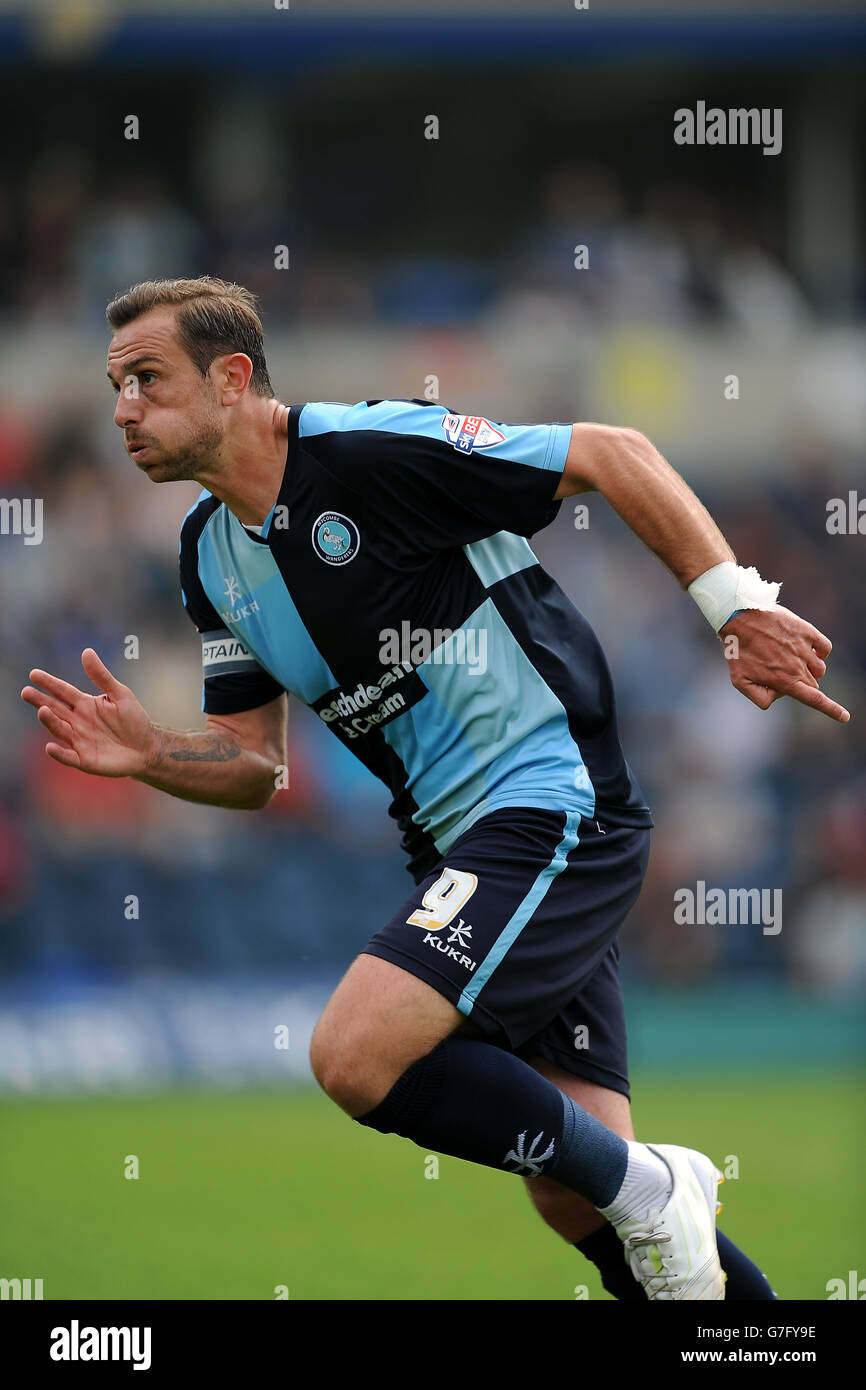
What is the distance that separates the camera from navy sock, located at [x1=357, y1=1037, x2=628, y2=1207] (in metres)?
3.84

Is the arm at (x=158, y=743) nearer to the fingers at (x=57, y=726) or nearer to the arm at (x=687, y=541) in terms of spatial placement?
the fingers at (x=57, y=726)

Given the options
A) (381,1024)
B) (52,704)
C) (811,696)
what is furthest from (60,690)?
(811,696)

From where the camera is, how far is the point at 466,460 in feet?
13.8

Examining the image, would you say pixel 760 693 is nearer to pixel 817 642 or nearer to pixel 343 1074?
pixel 817 642

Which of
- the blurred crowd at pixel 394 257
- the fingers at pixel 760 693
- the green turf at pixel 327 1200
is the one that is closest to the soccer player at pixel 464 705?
the fingers at pixel 760 693

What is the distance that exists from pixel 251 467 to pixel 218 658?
69cm

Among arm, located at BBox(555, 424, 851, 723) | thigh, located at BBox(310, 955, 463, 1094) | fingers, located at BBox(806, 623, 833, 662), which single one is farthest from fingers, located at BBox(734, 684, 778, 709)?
thigh, located at BBox(310, 955, 463, 1094)

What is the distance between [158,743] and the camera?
4652mm

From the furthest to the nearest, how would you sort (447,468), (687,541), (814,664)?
1. (447,468)
2. (687,541)
3. (814,664)

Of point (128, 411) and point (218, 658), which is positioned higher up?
A: point (128, 411)

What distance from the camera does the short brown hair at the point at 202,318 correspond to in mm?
4402

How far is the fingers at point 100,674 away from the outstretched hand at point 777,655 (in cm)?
160

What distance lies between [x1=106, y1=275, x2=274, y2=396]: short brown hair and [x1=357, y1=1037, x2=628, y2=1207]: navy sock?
1823 mm

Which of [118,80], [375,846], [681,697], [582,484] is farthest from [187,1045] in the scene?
[118,80]
